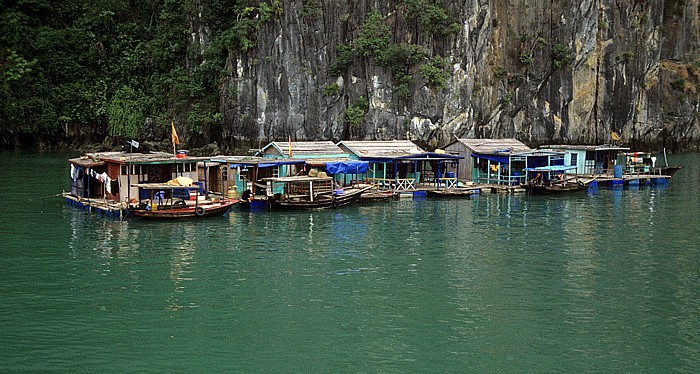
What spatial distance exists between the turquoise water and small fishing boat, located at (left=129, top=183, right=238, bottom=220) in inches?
21.3

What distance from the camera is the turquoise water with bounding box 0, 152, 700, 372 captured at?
17328 millimetres

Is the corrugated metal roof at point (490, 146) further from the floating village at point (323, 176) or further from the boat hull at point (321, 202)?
the boat hull at point (321, 202)

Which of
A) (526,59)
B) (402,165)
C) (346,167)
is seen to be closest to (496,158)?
(402,165)

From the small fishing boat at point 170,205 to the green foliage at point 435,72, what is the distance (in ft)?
97.9

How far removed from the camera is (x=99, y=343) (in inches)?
699

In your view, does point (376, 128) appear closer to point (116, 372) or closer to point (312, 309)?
point (312, 309)

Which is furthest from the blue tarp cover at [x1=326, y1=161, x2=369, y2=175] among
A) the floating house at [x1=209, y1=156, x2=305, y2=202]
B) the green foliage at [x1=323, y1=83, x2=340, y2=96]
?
the green foliage at [x1=323, y1=83, x2=340, y2=96]

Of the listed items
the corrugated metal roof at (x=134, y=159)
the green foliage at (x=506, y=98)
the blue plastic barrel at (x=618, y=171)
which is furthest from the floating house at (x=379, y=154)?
the green foliage at (x=506, y=98)

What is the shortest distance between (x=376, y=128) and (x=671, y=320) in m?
44.0

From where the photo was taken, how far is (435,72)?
62031 millimetres

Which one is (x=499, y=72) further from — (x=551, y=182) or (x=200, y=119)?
(x=200, y=119)

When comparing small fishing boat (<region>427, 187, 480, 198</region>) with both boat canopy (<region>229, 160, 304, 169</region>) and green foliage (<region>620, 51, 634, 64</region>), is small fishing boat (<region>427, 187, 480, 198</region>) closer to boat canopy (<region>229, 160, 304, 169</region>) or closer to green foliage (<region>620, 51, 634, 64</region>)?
boat canopy (<region>229, 160, 304, 169</region>)

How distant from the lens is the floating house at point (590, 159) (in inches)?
2068

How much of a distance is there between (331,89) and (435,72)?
8.27m
